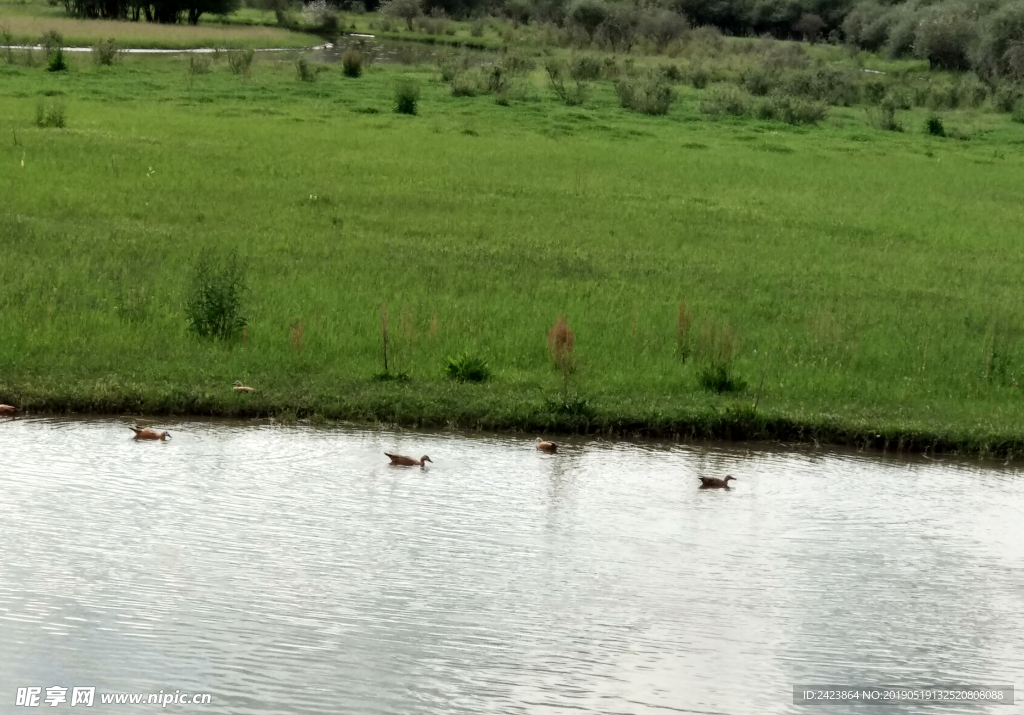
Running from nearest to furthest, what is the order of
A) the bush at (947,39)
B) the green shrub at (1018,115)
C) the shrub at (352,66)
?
the green shrub at (1018,115)
the shrub at (352,66)
the bush at (947,39)

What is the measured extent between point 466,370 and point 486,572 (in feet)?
11.2

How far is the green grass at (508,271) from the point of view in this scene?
34.4ft

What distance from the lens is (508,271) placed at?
14547 mm

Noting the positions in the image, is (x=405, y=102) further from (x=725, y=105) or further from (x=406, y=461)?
(x=406, y=461)

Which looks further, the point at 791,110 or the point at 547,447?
the point at 791,110

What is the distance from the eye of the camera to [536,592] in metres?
7.39

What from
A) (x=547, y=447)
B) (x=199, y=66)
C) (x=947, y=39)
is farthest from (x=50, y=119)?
(x=947, y=39)

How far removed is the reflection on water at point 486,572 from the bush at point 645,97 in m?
23.0

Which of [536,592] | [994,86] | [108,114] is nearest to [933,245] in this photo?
[536,592]

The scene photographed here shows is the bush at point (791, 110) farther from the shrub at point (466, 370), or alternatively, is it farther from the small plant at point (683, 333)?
the shrub at point (466, 370)

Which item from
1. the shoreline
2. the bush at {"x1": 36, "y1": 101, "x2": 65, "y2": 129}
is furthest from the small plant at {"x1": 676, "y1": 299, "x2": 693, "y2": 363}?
the bush at {"x1": 36, "y1": 101, "x2": 65, "y2": 129}

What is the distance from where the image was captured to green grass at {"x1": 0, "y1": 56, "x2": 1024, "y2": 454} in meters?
10.5

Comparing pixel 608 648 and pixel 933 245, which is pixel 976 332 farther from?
pixel 608 648

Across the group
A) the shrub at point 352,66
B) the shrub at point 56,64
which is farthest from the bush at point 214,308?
the shrub at point 352,66
